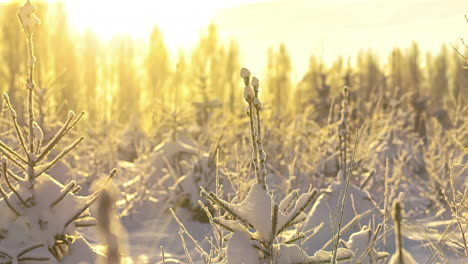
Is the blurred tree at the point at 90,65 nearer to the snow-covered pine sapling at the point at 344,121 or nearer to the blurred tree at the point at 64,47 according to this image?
Result: the blurred tree at the point at 64,47

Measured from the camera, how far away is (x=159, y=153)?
7680 millimetres

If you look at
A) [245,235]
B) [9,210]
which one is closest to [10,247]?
[9,210]

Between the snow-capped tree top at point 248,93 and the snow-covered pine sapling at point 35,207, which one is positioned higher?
the snow-capped tree top at point 248,93

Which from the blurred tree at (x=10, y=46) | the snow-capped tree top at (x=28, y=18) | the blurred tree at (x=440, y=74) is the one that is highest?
the blurred tree at (x=10, y=46)

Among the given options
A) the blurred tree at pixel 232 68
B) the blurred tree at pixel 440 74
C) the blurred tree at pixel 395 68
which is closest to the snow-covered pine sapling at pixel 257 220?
the blurred tree at pixel 395 68

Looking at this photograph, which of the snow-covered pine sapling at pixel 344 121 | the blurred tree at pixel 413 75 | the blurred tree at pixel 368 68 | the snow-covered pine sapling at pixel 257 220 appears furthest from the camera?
the blurred tree at pixel 368 68

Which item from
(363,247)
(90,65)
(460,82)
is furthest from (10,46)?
(363,247)

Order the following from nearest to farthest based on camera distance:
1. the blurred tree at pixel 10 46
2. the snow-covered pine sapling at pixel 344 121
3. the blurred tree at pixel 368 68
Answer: the snow-covered pine sapling at pixel 344 121, the blurred tree at pixel 10 46, the blurred tree at pixel 368 68

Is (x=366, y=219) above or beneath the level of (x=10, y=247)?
beneath

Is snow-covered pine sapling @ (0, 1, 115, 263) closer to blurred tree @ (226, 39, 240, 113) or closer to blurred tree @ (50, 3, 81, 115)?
blurred tree @ (50, 3, 81, 115)

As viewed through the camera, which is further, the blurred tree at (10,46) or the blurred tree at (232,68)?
the blurred tree at (232,68)

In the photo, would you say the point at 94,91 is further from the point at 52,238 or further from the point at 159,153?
the point at 52,238

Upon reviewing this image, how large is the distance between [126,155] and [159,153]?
5.84 meters

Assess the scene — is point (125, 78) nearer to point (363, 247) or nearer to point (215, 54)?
point (215, 54)
